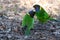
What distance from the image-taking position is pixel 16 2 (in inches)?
172

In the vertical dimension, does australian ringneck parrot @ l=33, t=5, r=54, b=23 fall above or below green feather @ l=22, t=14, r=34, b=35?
above

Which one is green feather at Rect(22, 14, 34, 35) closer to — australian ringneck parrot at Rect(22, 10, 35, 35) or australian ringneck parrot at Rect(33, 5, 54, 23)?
australian ringneck parrot at Rect(22, 10, 35, 35)

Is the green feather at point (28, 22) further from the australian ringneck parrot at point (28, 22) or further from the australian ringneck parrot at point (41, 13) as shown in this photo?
the australian ringneck parrot at point (41, 13)

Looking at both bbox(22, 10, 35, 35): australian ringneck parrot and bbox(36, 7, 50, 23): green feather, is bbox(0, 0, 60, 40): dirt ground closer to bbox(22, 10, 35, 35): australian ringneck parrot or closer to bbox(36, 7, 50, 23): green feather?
bbox(22, 10, 35, 35): australian ringneck parrot

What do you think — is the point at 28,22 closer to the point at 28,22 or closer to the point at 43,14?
the point at 28,22

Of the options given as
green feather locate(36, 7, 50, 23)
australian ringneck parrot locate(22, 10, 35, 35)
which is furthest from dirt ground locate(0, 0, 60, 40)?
green feather locate(36, 7, 50, 23)

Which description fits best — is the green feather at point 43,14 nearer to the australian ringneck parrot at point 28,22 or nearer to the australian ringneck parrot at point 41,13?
the australian ringneck parrot at point 41,13

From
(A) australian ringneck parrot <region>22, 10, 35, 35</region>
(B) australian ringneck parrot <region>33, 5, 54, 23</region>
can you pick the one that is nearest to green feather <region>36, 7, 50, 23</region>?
(B) australian ringneck parrot <region>33, 5, 54, 23</region>

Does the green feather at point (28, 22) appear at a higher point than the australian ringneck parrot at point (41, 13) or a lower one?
lower

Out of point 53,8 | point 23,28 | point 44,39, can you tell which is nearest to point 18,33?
point 23,28

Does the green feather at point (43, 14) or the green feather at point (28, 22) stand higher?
the green feather at point (43, 14)

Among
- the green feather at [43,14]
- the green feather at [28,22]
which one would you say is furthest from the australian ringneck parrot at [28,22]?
the green feather at [43,14]

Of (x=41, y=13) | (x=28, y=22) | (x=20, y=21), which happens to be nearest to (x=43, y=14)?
(x=41, y=13)

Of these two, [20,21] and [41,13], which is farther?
[20,21]
